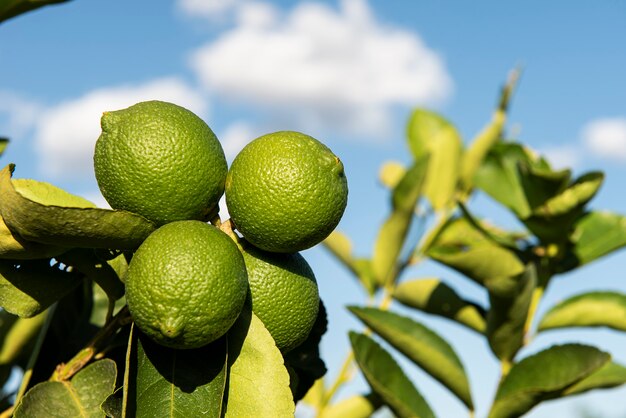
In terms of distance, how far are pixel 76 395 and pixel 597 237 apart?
6.83ft

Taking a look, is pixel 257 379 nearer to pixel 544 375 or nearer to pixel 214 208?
pixel 214 208

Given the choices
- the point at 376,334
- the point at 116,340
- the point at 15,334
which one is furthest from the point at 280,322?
the point at 376,334

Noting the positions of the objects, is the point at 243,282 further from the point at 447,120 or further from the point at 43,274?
the point at 447,120

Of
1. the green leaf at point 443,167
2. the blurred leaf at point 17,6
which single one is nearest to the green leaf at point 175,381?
the blurred leaf at point 17,6

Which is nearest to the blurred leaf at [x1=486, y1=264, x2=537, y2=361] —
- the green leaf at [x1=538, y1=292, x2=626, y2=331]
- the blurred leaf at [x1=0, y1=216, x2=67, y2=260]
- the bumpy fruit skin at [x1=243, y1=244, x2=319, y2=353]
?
the green leaf at [x1=538, y1=292, x2=626, y2=331]

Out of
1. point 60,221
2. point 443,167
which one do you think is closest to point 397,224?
point 443,167

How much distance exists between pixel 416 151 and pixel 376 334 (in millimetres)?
1273

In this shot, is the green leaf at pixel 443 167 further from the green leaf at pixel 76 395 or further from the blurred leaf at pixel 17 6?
the green leaf at pixel 76 395

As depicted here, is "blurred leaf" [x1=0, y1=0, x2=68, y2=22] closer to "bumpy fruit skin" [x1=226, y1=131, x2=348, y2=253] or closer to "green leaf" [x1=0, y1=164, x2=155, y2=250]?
"green leaf" [x1=0, y1=164, x2=155, y2=250]

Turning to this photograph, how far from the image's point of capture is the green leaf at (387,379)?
2260 mm

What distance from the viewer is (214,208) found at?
4.71 feet

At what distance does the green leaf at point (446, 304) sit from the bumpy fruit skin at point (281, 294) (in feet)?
4.58

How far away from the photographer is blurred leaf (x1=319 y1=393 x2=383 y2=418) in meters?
2.50

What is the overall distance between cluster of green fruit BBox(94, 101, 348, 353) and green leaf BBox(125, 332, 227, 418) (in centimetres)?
7
